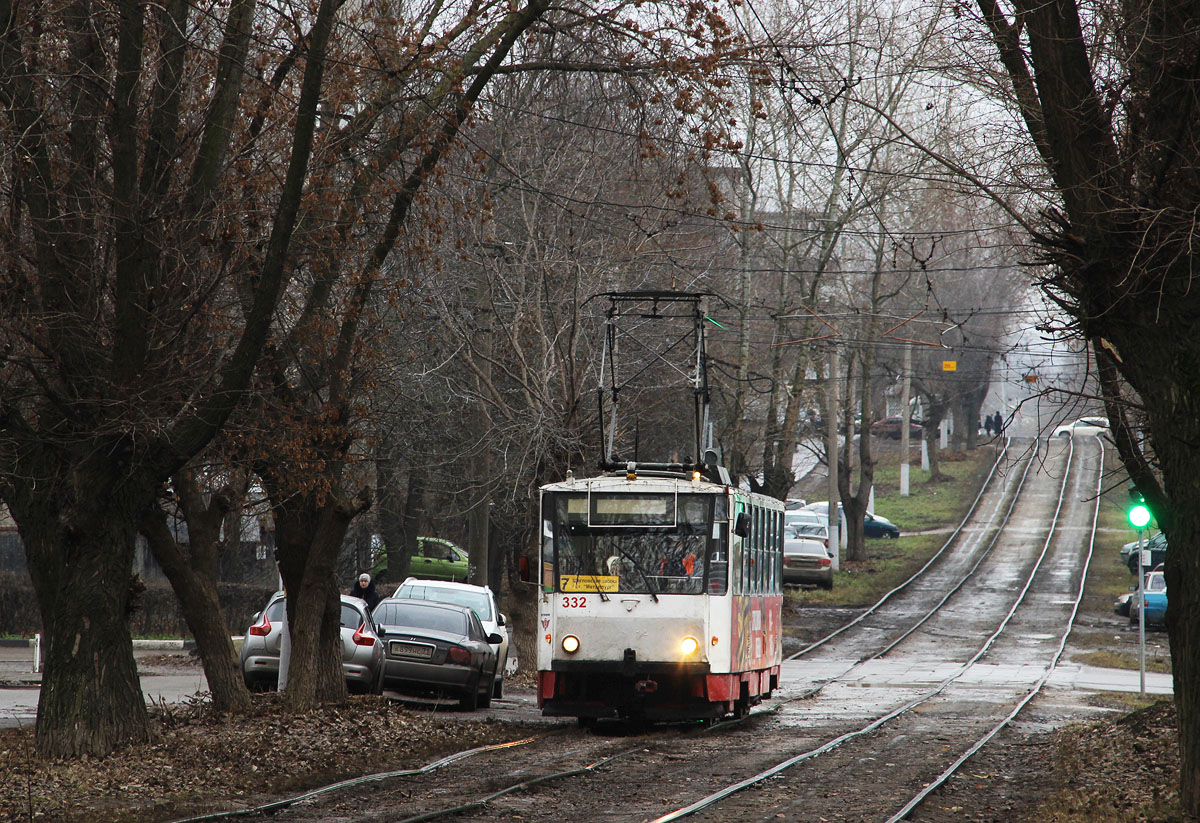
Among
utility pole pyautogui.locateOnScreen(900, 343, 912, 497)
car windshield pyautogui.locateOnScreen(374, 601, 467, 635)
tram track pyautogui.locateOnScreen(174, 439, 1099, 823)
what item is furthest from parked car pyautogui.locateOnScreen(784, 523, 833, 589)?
car windshield pyautogui.locateOnScreen(374, 601, 467, 635)

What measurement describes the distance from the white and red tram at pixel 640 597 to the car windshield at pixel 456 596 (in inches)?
270

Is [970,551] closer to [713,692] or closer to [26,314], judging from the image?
[713,692]

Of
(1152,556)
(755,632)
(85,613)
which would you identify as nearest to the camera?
(85,613)

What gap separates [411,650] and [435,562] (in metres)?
23.6

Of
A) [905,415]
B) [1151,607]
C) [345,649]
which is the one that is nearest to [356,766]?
[345,649]

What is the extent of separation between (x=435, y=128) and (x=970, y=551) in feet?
134

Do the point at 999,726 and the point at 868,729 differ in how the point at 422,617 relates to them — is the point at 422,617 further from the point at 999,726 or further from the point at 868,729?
the point at 999,726

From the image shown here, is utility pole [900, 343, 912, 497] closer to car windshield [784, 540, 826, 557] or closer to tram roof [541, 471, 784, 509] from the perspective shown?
car windshield [784, 540, 826, 557]

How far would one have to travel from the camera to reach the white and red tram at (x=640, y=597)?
15422mm

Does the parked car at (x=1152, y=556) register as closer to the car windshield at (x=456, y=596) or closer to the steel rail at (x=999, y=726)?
the steel rail at (x=999, y=726)

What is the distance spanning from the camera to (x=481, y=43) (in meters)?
13.8

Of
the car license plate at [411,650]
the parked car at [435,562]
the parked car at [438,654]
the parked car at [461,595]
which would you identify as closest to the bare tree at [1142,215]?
the parked car at [438,654]

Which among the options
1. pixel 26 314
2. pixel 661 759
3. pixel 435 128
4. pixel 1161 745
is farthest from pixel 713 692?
pixel 26 314

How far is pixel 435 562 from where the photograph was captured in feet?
139
